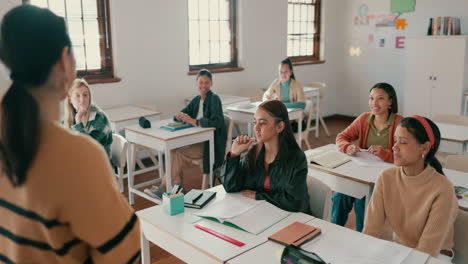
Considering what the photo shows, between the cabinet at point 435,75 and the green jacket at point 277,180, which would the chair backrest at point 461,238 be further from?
the cabinet at point 435,75

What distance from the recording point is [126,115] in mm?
4504

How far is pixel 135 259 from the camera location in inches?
35.7

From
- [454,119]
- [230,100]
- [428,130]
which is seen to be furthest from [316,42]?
[428,130]

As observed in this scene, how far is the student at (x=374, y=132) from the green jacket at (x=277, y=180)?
856mm

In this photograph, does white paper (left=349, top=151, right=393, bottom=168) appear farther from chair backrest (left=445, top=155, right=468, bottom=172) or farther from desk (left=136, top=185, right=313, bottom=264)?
desk (left=136, top=185, right=313, bottom=264)

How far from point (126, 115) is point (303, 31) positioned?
401 centimetres

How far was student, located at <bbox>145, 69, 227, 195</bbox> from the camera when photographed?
4.03 metres

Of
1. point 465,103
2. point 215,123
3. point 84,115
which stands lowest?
point 465,103

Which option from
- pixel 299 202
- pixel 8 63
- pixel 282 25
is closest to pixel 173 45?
pixel 282 25

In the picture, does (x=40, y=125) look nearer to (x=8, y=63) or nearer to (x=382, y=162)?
(x=8, y=63)

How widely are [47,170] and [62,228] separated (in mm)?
123

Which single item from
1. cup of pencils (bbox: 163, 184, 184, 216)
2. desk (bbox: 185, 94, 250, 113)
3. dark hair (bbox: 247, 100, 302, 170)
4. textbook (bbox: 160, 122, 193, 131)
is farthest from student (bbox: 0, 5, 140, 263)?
desk (bbox: 185, 94, 250, 113)

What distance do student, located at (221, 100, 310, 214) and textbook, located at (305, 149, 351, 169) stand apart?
1.92 ft

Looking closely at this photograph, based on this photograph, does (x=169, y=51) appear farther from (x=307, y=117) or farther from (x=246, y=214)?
(x=246, y=214)
